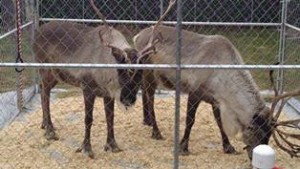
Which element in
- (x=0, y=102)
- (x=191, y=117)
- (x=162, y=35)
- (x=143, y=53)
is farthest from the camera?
(x=0, y=102)

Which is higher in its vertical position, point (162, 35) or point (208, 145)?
point (162, 35)

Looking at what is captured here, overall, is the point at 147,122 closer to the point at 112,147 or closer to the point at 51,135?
the point at 112,147

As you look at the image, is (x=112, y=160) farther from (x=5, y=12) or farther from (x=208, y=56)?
(x=5, y=12)

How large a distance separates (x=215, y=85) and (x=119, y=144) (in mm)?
1319

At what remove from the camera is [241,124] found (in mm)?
6047

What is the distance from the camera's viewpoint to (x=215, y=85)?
6312 millimetres

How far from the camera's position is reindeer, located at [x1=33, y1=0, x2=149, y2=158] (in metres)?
6.09

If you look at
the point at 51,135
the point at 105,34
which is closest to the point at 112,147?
the point at 51,135

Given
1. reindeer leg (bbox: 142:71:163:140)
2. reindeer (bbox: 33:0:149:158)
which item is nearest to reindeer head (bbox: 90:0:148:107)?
reindeer (bbox: 33:0:149:158)

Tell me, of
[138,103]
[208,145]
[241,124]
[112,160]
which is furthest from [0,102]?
[241,124]

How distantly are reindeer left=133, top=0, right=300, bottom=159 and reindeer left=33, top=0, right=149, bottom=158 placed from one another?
33 centimetres

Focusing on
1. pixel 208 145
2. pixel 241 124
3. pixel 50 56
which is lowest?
pixel 208 145

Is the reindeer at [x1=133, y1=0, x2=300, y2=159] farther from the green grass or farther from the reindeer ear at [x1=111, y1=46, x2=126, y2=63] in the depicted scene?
the green grass

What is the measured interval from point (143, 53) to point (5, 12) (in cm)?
291
